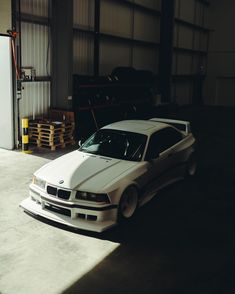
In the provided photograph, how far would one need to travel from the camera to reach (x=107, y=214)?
18.6 ft

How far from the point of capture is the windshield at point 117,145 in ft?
22.2

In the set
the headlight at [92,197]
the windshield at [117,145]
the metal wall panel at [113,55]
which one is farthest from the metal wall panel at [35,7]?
the headlight at [92,197]

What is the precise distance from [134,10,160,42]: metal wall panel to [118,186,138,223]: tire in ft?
49.1

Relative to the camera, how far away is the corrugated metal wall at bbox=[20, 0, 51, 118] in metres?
12.1

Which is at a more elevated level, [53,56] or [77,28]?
[77,28]

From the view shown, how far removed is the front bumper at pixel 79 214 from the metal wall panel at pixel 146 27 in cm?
1548

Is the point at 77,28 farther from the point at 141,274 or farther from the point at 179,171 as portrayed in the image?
the point at 141,274

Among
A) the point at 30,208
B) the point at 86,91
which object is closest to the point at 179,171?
the point at 30,208

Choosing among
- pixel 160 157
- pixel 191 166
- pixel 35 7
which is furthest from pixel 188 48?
pixel 160 157

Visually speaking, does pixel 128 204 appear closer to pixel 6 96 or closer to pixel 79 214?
pixel 79 214

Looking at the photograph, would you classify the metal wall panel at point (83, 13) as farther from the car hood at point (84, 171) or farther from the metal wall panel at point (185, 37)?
the metal wall panel at point (185, 37)

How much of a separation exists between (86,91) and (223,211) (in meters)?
8.08

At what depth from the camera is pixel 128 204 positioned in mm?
6211

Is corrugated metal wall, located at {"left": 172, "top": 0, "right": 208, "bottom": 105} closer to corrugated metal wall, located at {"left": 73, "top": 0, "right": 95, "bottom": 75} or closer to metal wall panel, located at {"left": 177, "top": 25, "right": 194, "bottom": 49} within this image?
metal wall panel, located at {"left": 177, "top": 25, "right": 194, "bottom": 49}
